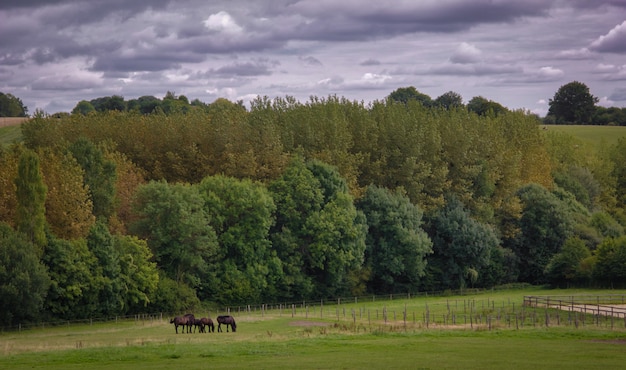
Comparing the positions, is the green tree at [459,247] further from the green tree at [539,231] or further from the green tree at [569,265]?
the green tree at [569,265]

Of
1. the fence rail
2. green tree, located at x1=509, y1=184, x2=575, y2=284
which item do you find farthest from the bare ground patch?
green tree, located at x1=509, y1=184, x2=575, y2=284

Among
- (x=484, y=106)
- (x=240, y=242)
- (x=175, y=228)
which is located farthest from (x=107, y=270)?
(x=484, y=106)

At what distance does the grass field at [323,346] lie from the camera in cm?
4156

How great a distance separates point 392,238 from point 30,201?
4169cm

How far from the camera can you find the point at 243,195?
295ft

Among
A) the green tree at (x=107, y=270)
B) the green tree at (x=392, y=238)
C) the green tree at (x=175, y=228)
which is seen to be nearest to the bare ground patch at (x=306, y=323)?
the green tree at (x=107, y=270)

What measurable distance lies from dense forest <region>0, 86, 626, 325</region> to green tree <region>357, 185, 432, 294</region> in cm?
22

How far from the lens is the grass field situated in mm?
41562

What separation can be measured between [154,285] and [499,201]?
168 ft

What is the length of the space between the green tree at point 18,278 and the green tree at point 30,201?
224cm

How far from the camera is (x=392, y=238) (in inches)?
3974

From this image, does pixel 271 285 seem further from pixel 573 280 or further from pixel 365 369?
pixel 365 369

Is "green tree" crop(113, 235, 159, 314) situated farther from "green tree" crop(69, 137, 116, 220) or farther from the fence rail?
the fence rail

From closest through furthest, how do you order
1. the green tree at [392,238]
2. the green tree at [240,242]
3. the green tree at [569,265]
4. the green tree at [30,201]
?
the green tree at [30,201] < the green tree at [240,242] < the green tree at [392,238] < the green tree at [569,265]
